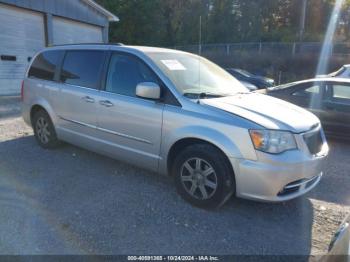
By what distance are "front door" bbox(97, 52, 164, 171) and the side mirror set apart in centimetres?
10

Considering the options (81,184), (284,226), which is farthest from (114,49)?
(284,226)

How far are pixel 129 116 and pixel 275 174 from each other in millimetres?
1895

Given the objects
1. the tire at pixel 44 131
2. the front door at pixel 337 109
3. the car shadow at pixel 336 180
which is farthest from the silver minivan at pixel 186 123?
the front door at pixel 337 109

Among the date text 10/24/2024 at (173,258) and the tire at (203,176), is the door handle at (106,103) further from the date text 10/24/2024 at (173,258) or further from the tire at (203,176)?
the date text 10/24/2024 at (173,258)

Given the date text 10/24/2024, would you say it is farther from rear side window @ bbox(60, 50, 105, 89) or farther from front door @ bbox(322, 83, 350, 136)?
front door @ bbox(322, 83, 350, 136)

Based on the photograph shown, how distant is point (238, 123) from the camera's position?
3238 millimetres

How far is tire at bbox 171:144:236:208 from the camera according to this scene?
3348 mm

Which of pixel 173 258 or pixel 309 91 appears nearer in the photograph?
pixel 173 258

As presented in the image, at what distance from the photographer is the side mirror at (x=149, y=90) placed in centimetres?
369

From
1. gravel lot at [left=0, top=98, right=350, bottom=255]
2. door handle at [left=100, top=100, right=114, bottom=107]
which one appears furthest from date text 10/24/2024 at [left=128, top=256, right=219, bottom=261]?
door handle at [left=100, top=100, right=114, bottom=107]

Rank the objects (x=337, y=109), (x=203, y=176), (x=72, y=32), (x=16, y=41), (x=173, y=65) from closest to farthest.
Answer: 1. (x=203, y=176)
2. (x=173, y=65)
3. (x=337, y=109)
4. (x=16, y=41)
5. (x=72, y=32)

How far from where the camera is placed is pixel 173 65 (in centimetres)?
411

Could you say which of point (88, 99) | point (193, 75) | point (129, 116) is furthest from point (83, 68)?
point (193, 75)

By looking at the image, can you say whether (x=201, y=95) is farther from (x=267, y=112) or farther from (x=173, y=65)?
(x=267, y=112)
